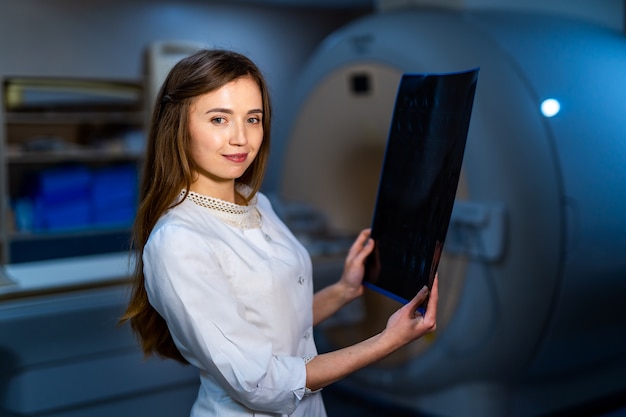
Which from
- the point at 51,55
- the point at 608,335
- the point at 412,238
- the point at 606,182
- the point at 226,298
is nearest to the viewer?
the point at 226,298

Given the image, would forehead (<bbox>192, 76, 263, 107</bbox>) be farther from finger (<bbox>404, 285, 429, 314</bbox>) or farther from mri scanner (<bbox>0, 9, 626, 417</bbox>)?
mri scanner (<bbox>0, 9, 626, 417</bbox>)

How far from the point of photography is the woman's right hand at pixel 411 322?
1026 millimetres

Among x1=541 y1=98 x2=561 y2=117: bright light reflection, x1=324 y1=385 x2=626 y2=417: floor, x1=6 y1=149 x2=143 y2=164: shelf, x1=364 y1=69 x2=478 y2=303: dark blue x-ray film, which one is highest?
x1=541 y1=98 x2=561 y2=117: bright light reflection

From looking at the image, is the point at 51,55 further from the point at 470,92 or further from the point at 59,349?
the point at 470,92

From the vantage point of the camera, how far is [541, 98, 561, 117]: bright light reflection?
5.97 ft

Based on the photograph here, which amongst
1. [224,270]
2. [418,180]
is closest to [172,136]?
[224,270]

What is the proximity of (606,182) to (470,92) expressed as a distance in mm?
674

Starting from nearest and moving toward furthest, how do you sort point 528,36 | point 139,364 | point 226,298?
point 226,298, point 139,364, point 528,36

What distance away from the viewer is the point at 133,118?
14.2 ft

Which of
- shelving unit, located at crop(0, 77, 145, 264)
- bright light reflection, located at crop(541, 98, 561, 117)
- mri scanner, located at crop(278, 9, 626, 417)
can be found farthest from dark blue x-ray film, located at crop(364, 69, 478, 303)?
shelving unit, located at crop(0, 77, 145, 264)

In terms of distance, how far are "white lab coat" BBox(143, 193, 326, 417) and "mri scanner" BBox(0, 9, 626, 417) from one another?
0.68 m

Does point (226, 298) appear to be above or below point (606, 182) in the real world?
below

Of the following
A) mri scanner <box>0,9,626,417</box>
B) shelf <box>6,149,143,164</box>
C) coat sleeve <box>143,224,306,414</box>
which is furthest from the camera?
shelf <box>6,149,143,164</box>

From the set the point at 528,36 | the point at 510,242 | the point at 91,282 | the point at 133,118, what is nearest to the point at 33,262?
the point at 91,282
